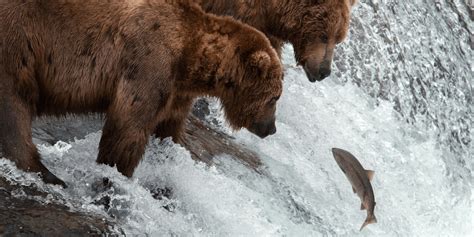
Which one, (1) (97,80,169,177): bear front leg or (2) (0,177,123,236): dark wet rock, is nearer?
(2) (0,177,123,236): dark wet rock

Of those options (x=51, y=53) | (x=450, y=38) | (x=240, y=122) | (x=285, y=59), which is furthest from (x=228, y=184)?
(x=450, y=38)

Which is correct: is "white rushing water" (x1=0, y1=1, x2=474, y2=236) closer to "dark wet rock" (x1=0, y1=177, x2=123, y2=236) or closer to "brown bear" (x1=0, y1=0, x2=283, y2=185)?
"dark wet rock" (x1=0, y1=177, x2=123, y2=236)

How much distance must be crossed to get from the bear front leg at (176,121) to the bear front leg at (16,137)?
874mm

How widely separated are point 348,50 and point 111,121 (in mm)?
4763

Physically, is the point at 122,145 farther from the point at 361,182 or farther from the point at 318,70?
the point at 318,70

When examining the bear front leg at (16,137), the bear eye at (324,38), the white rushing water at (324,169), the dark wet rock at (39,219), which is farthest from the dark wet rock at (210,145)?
the dark wet rock at (39,219)

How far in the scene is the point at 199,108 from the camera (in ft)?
26.3

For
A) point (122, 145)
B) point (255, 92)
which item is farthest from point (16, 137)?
point (255, 92)

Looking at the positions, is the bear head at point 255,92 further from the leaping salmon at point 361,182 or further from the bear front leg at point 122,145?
the leaping salmon at point 361,182

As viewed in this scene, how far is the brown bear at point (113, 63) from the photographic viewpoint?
538cm

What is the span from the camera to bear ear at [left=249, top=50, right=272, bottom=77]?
5.79 meters

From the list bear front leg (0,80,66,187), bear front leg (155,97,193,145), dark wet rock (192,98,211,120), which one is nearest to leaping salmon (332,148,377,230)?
bear front leg (155,97,193,145)

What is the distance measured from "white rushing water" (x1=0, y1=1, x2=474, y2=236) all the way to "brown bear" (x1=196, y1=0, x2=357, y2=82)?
0.81 m

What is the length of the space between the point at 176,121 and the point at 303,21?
1.68 metres
